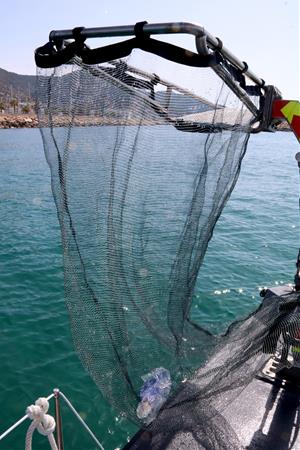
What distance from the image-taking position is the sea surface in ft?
19.2

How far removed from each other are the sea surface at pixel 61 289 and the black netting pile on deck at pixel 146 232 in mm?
1630

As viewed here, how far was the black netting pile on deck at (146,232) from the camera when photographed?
8.89ft

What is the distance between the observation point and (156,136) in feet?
9.33

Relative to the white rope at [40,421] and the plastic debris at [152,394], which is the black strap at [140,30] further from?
the plastic debris at [152,394]

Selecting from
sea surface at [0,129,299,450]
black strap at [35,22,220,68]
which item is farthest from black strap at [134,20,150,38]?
sea surface at [0,129,299,450]

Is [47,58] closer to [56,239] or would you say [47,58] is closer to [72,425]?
[72,425]

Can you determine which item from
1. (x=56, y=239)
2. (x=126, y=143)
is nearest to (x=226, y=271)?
(x=56, y=239)

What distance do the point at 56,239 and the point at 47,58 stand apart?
1268 cm

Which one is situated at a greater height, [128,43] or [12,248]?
[128,43]

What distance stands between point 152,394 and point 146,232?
5.14 feet

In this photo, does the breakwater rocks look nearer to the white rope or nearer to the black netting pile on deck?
the black netting pile on deck

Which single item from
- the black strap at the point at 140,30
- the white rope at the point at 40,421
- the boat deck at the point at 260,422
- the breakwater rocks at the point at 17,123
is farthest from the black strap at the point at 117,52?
A: the breakwater rocks at the point at 17,123

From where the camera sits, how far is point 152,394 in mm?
3539

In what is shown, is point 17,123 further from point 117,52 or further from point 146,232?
point 117,52
